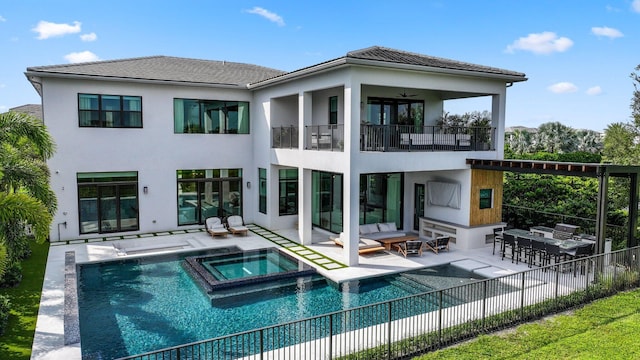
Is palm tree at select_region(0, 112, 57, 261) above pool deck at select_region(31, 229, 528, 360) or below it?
above

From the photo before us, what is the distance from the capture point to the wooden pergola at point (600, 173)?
12258 mm

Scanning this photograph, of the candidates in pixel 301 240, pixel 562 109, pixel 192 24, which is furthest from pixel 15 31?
pixel 562 109

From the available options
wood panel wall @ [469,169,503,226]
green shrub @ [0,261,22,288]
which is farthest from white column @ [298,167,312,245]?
green shrub @ [0,261,22,288]

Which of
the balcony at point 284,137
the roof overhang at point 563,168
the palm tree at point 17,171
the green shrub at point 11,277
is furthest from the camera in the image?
the balcony at point 284,137

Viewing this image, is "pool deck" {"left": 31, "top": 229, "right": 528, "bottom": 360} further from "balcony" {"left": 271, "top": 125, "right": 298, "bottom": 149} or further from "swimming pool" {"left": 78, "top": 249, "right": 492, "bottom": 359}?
"balcony" {"left": 271, "top": 125, "right": 298, "bottom": 149}

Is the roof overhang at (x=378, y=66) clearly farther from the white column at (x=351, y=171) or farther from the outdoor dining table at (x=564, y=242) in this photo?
the outdoor dining table at (x=564, y=242)

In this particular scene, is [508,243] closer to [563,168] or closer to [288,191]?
[563,168]

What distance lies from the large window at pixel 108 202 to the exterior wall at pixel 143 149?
10.0 inches

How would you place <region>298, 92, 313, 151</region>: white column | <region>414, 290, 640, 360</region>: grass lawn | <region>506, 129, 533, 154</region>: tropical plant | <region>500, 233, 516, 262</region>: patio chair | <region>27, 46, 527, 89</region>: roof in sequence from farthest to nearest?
1. <region>506, 129, 533, 154</region>: tropical plant
2. <region>298, 92, 313, 151</region>: white column
3. <region>500, 233, 516, 262</region>: patio chair
4. <region>27, 46, 527, 89</region>: roof
5. <region>414, 290, 640, 360</region>: grass lawn

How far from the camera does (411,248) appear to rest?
15.6 meters

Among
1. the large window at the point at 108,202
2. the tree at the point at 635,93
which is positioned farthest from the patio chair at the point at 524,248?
the large window at the point at 108,202

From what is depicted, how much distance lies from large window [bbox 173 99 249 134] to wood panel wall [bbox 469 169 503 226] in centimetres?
1090

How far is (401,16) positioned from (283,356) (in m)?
26.4

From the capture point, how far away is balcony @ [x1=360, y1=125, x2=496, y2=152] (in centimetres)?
1527
